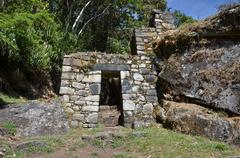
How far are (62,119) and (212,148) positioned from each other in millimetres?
4276

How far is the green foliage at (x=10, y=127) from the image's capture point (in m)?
9.93

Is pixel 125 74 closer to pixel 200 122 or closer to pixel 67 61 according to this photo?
pixel 67 61

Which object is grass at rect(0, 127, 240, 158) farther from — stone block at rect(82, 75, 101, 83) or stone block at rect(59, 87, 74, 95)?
stone block at rect(82, 75, 101, 83)

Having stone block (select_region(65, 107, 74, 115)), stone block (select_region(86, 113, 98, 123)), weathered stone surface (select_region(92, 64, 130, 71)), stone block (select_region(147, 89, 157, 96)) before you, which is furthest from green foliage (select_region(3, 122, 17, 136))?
stone block (select_region(147, 89, 157, 96))

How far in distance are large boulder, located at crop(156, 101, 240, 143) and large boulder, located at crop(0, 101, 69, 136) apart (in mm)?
2917

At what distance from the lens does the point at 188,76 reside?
11383 mm

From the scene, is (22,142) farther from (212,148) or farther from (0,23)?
(212,148)

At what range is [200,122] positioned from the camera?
33.3 ft

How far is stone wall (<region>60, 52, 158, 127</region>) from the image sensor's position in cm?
1153

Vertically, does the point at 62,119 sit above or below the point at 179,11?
below

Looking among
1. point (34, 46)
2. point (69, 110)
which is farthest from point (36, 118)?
point (34, 46)

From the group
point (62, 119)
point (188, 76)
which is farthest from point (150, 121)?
point (62, 119)

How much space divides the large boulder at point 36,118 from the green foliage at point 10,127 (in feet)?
0.26

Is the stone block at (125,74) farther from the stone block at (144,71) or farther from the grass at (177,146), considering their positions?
the grass at (177,146)
